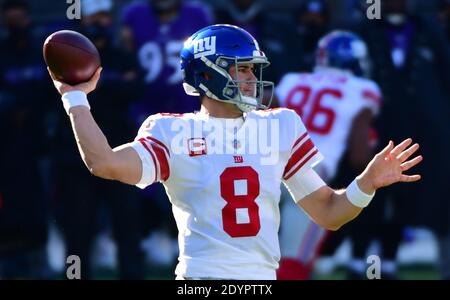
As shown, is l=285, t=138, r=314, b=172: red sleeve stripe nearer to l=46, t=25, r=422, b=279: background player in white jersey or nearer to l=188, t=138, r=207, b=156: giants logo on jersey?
l=46, t=25, r=422, b=279: background player in white jersey

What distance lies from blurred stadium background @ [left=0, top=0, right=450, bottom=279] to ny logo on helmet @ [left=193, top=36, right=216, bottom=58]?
3.42m

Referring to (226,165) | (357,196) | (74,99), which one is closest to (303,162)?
(357,196)

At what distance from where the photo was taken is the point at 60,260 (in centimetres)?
1005

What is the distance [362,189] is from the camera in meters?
5.22

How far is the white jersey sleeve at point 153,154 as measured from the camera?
5008mm

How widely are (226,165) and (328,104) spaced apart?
3.68 meters

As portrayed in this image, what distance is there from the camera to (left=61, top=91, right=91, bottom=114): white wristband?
4.91 metres

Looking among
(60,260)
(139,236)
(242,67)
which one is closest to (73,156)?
(139,236)

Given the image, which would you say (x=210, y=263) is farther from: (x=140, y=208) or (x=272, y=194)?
(x=140, y=208)

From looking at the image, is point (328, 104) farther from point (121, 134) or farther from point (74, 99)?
point (74, 99)

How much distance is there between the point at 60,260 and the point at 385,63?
2911mm

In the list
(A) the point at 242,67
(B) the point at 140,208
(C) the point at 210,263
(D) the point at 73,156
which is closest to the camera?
(C) the point at 210,263

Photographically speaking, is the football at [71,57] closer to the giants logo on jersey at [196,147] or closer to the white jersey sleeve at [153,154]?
the white jersey sleeve at [153,154]

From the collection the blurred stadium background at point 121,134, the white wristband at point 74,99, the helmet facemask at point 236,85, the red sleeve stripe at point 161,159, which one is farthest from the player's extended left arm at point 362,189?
the blurred stadium background at point 121,134
